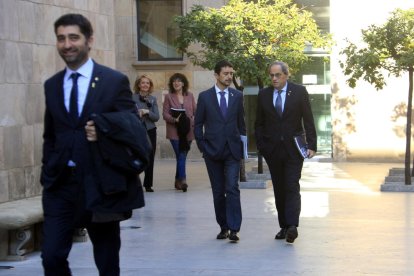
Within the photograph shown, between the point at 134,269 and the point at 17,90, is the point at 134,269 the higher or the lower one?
the lower one

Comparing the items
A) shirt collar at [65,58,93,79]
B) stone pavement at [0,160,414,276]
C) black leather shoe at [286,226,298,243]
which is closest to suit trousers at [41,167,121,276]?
shirt collar at [65,58,93,79]

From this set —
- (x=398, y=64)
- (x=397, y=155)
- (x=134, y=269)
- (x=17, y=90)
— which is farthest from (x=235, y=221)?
(x=397, y=155)

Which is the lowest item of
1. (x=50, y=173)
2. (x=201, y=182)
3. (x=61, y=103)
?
(x=201, y=182)

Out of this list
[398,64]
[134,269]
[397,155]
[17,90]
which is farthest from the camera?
[397,155]

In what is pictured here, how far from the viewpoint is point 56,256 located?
5.45 meters

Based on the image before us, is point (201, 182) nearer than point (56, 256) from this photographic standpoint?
No

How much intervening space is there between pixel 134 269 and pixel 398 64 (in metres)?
7.33

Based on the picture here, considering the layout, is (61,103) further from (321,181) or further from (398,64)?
(321,181)

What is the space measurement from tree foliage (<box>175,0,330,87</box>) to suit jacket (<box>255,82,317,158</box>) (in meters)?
5.12

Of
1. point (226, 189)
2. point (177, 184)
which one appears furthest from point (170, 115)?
point (226, 189)

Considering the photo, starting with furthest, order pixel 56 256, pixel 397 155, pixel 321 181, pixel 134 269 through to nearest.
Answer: pixel 397 155
pixel 321 181
pixel 134 269
pixel 56 256

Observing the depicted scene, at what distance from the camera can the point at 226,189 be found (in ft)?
31.6

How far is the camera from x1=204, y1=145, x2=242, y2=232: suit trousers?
9.57 meters

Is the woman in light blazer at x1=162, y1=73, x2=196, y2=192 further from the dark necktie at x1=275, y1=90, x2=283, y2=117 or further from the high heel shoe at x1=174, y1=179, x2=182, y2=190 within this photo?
the dark necktie at x1=275, y1=90, x2=283, y2=117
